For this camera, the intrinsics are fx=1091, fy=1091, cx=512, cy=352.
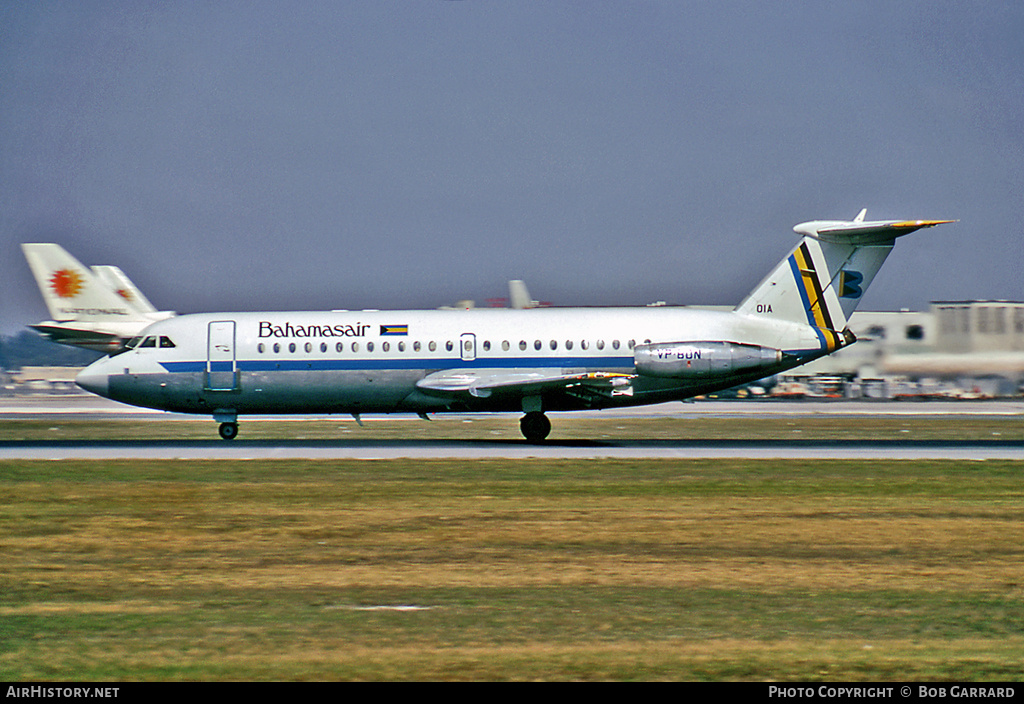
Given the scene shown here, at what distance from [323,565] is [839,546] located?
7.40 m

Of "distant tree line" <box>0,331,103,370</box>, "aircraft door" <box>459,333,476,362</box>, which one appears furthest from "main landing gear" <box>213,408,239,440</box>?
"distant tree line" <box>0,331,103,370</box>

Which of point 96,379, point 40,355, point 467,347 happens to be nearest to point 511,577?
point 467,347

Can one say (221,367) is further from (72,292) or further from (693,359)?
(72,292)

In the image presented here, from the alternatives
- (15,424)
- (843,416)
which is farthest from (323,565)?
(843,416)

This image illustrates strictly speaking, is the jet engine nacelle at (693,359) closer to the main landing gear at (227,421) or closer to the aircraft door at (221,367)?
the aircraft door at (221,367)

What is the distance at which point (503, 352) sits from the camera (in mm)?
34719

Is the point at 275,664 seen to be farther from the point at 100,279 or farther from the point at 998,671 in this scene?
the point at 100,279

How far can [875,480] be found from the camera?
23.9 m

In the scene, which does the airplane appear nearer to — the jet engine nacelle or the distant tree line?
the jet engine nacelle

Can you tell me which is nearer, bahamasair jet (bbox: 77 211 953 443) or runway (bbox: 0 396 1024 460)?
runway (bbox: 0 396 1024 460)

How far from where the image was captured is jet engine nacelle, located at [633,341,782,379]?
111 feet

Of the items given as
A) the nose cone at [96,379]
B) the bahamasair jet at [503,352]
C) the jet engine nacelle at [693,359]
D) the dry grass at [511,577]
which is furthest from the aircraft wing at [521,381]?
the nose cone at [96,379]

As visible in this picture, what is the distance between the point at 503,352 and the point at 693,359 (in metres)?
5.97

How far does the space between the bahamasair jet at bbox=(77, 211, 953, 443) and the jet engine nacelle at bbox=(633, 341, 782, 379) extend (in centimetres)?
3
